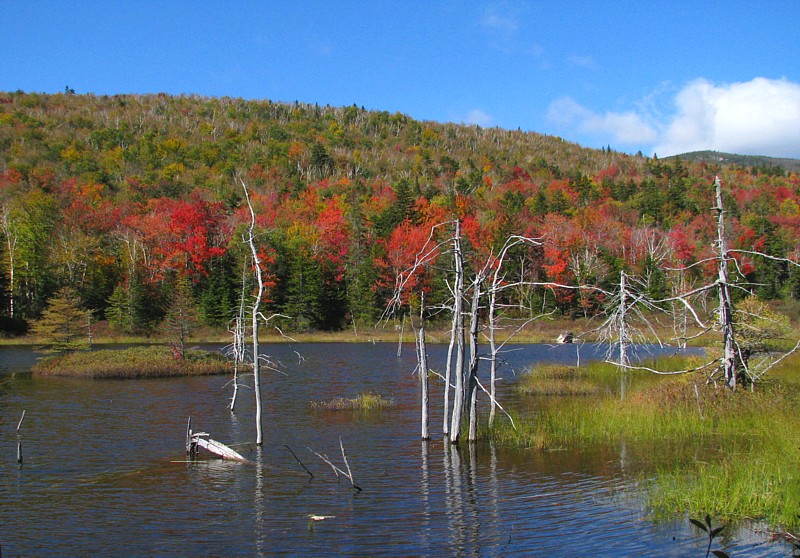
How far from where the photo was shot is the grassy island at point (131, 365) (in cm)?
4028

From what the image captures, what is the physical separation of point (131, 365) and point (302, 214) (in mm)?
59333

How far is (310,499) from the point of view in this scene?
49.4 ft

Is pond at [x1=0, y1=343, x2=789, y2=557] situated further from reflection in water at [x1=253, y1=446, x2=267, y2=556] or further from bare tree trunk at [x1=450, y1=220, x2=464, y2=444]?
bare tree trunk at [x1=450, y1=220, x2=464, y2=444]

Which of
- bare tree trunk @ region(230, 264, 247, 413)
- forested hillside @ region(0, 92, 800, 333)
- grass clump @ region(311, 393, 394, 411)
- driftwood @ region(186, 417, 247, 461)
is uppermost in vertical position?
forested hillside @ region(0, 92, 800, 333)

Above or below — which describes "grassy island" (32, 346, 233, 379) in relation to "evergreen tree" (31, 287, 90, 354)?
below

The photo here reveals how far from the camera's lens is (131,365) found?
4094 cm

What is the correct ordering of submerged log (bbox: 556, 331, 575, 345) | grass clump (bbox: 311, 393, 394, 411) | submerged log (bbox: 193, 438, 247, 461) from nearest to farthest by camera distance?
1. submerged log (bbox: 193, 438, 247, 461)
2. grass clump (bbox: 311, 393, 394, 411)
3. submerged log (bbox: 556, 331, 575, 345)

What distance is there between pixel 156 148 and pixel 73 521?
126 metres

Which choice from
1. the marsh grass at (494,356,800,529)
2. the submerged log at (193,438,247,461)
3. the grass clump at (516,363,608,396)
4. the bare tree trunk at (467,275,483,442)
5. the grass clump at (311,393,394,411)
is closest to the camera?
the marsh grass at (494,356,800,529)

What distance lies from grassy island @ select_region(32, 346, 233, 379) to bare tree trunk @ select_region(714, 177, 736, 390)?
30.7 metres

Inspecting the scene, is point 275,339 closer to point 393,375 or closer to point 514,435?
point 393,375

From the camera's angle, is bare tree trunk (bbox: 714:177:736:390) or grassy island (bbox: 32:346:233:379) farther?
grassy island (bbox: 32:346:233:379)

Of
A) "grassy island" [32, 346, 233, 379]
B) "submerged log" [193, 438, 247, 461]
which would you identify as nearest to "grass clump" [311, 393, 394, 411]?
"submerged log" [193, 438, 247, 461]

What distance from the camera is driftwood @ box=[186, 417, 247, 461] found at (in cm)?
1845
